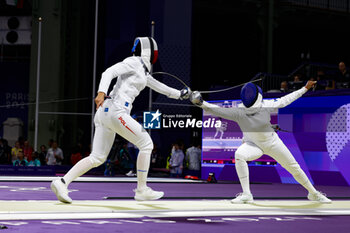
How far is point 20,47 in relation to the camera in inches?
1010

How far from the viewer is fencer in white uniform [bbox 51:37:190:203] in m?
6.88

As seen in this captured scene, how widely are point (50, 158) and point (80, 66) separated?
5.92 metres

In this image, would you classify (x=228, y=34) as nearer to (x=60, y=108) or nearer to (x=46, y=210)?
(x=60, y=108)

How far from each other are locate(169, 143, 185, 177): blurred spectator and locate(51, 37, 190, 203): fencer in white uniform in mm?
10180

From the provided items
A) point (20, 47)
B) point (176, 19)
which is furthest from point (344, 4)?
point (20, 47)

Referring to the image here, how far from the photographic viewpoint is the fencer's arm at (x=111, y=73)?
269 inches

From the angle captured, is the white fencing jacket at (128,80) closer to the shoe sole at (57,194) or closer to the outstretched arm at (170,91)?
the outstretched arm at (170,91)

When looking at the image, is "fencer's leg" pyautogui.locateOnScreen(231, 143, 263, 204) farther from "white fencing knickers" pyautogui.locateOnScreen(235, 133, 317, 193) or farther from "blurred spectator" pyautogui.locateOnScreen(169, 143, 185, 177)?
"blurred spectator" pyautogui.locateOnScreen(169, 143, 185, 177)

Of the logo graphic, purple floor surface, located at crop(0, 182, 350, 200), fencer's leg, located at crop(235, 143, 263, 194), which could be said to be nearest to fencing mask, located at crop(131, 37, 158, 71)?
fencer's leg, located at crop(235, 143, 263, 194)

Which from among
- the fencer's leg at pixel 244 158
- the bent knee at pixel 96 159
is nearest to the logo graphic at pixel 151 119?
the fencer's leg at pixel 244 158

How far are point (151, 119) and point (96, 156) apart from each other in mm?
12095

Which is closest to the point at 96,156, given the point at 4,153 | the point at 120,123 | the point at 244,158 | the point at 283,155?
the point at 120,123

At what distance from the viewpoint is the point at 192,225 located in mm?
5422

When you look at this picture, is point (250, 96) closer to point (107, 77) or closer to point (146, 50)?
point (146, 50)
